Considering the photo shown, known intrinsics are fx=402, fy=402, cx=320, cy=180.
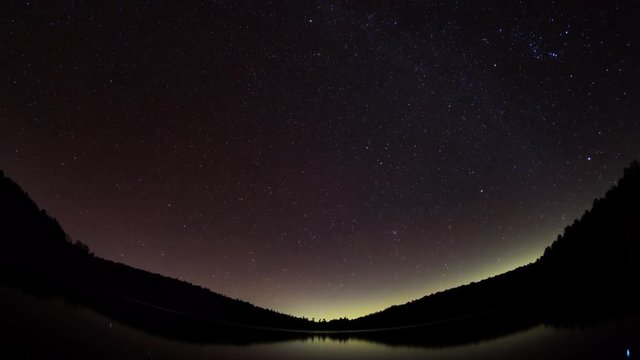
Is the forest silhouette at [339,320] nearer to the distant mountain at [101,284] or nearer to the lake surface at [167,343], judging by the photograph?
the distant mountain at [101,284]

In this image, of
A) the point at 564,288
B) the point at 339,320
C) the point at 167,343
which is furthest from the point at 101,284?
the point at 564,288

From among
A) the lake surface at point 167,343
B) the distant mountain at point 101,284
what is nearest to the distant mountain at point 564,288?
the lake surface at point 167,343

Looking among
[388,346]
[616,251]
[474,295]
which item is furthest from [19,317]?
[474,295]

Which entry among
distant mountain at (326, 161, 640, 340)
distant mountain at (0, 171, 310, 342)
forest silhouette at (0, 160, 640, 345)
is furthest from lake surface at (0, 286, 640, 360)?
distant mountain at (326, 161, 640, 340)

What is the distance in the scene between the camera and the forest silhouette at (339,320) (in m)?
5.36

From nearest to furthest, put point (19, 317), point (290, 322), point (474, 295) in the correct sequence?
point (19, 317) < point (290, 322) < point (474, 295)

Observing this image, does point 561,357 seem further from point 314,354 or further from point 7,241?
point 7,241

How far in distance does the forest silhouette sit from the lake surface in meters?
0.42

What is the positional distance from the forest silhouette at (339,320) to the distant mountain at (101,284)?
0.08 feet

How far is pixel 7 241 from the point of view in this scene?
21.7 feet

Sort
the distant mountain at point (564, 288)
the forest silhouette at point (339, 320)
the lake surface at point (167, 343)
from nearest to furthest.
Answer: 1. the lake surface at point (167, 343)
2. the distant mountain at point (564, 288)
3. the forest silhouette at point (339, 320)

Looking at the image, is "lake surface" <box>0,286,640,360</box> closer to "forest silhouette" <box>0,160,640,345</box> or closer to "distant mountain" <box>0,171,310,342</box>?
"forest silhouette" <box>0,160,640,345</box>

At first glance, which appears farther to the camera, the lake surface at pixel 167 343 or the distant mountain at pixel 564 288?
the distant mountain at pixel 564 288

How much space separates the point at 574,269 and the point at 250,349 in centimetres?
797
